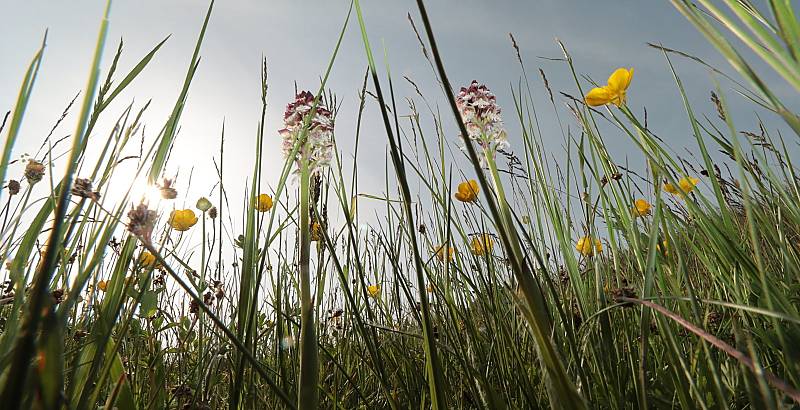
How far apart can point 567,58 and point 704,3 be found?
97 cm

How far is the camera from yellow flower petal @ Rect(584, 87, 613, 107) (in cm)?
143

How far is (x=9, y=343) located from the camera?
0.61 meters

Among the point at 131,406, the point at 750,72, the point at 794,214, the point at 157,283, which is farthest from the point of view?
the point at 157,283

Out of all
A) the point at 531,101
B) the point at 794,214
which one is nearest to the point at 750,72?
the point at 794,214

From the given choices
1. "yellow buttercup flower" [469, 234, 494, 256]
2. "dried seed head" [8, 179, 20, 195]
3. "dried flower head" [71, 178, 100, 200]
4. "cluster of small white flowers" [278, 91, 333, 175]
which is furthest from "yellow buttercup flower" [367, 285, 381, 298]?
"dried flower head" [71, 178, 100, 200]

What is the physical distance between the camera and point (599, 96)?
4.74 feet

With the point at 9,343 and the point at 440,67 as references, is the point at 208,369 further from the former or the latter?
the point at 440,67

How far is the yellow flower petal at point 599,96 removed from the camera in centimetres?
143

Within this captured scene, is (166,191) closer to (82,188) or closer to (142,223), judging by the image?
(82,188)

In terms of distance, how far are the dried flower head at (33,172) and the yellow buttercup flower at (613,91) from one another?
1.47 m

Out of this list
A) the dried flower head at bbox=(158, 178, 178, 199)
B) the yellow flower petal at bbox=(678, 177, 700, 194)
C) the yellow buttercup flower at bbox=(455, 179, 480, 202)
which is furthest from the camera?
the yellow buttercup flower at bbox=(455, 179, 480, 202)

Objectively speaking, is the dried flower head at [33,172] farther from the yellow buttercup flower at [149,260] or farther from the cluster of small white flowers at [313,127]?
the cluster of small white flowers at [313,127]

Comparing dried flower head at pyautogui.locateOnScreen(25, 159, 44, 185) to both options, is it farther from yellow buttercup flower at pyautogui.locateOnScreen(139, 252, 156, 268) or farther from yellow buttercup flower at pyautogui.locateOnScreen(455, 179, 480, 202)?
yellow buttercup flower at pyautogui.locateOnScreen(455, 179, 480, 202)

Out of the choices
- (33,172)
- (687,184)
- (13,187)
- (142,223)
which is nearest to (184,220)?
(13,187)
